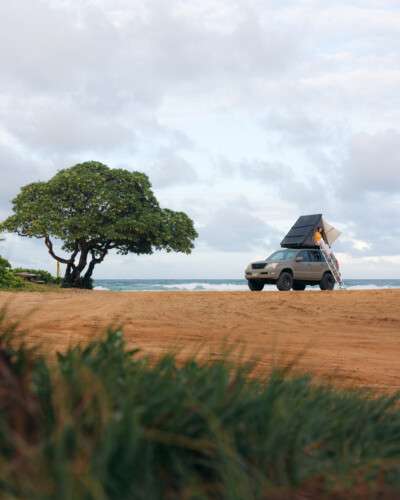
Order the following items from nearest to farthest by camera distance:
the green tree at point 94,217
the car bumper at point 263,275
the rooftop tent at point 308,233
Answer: the car bumper at point 263,275, the rooftop tent at point 308,233, the green tree at point 94,217

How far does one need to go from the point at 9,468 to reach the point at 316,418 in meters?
1.52

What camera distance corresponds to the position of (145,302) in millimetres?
17188

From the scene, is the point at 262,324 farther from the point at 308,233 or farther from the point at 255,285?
the point at 308,233

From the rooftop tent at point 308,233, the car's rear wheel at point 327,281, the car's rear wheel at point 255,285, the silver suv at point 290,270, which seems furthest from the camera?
the rooftop tent at point 308,233

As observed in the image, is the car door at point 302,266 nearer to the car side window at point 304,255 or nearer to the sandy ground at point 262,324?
the car side window at point 304,255

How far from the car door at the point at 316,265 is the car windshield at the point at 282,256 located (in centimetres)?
101

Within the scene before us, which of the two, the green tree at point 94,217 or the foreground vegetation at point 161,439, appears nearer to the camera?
the foreground vegetation at point 161,439

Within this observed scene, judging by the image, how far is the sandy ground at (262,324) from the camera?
996 cm

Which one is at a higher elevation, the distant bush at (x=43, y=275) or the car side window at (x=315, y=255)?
the car side window at (x=315, y=255)

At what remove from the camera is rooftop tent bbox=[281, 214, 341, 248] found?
30344 mm

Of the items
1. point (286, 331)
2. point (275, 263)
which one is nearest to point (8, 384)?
point (286, 331)

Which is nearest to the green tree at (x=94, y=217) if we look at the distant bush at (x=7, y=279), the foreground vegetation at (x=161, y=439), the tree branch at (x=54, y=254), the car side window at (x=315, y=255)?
the tree branch at (x=54, y=254)

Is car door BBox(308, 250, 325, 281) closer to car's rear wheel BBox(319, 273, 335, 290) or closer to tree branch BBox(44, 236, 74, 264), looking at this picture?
car's rear wheel BBox(319, 273, 335, 290)

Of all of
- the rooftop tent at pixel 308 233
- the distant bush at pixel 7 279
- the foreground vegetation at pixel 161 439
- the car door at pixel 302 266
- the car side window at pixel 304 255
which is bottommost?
the foreground vegetation at pixel 161 439
